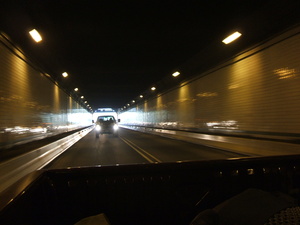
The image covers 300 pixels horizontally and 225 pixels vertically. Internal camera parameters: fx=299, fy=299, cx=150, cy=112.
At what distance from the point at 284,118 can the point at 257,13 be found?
3.89 metres

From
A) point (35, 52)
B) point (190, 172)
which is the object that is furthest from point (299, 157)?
point (35, 52)

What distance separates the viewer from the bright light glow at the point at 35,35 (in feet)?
36.9

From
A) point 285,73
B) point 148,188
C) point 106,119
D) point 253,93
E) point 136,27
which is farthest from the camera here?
point 106,119

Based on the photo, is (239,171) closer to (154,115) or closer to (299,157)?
(299,157)

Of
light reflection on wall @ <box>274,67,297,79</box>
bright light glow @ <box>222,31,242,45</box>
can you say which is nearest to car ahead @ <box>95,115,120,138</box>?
bright light glow @ <box>222,31,242,45</box>

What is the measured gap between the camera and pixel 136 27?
39.1 feet

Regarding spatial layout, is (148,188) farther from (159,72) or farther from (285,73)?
(159,72)

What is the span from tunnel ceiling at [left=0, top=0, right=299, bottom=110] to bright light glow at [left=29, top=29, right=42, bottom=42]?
17 cm

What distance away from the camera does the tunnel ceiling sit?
9.70 metres

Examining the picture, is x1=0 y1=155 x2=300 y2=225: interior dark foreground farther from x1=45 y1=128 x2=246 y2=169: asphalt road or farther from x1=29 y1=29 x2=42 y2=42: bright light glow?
x1=29 y1=29 x2=42 y2=42: bright light glow

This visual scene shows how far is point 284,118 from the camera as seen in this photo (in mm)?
10906

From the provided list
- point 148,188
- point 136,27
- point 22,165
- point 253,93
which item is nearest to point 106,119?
point 136,27

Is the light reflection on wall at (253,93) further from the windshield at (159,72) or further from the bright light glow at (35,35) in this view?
the bright light glow at (35,35)

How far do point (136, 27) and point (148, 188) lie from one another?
10.2 metres
